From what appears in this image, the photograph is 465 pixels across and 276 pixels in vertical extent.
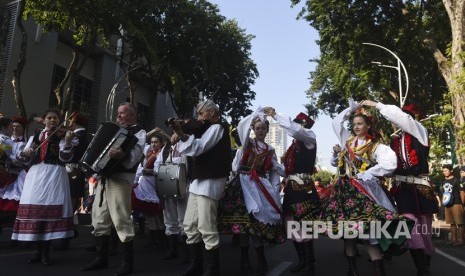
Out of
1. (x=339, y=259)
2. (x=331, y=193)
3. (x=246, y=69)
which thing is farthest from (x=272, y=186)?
(x=246, y=69)

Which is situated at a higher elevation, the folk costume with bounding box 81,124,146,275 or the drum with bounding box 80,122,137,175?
the drum with bounding box 80,122,137,175

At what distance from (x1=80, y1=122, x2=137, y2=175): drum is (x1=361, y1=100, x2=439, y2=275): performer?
2.91m

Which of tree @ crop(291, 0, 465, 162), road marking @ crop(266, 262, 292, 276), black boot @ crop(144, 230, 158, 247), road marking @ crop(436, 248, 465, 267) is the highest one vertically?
tree @ crop(291, 0, 465, 162)

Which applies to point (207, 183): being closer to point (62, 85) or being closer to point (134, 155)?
point (134, 155)

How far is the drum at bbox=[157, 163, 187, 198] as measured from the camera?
6008 mm

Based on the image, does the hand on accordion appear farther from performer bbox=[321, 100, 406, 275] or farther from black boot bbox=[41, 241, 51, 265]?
performer bbox=[321, 100, 406, 275]

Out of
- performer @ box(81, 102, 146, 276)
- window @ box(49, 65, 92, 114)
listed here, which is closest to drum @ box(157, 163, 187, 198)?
performer @ box(81, 102, 146, 276)

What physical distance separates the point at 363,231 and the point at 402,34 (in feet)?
52.7

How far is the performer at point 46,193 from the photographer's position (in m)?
5.38

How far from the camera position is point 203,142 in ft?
15.1

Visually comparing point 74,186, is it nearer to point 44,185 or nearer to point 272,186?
point 44,185

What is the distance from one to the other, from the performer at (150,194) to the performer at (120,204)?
2.19 meters

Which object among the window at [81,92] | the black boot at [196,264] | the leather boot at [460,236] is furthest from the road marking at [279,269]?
the window at [81,92]

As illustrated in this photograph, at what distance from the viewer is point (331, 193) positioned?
4.99m
